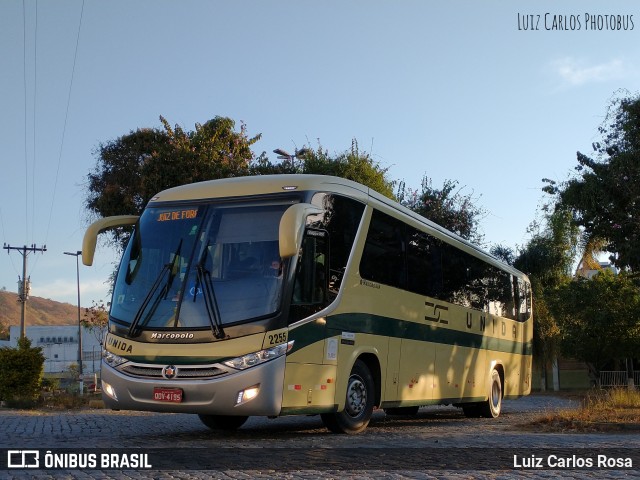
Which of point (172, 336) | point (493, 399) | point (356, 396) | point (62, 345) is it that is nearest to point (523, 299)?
point (493, 399)

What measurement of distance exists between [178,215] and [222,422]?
3.70 meters

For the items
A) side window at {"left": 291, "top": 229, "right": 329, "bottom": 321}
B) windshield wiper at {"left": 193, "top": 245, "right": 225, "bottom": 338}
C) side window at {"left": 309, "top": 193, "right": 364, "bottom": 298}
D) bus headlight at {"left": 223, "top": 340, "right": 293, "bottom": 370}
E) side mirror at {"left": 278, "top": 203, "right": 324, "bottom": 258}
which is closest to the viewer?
side mirror at {"left": 278, "top": 203, "right": 324, "bottom": 258}

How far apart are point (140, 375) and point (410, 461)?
13.0 feet

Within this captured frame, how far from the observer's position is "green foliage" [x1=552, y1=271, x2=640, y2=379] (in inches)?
1674

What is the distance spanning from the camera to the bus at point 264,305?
1062cm

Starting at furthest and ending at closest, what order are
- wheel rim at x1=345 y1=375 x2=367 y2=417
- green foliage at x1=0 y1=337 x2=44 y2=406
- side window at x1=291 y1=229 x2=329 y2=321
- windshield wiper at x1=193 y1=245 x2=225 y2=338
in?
green foliage at x1=0 y1=337 x2=44 y2=406 < wheel rim at x1=345 y1=375 x2=367 y2=417 < side window at x1=291 y1=229 x2=329 y2=321 < windshield wiper at x1=193 y1=245 x2=225 y2=338

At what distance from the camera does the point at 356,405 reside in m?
12.4

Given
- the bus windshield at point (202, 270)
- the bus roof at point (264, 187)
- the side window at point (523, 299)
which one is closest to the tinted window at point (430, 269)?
the bus roof at point (264, 187)

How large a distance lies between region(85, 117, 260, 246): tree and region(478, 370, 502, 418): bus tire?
1483 centimetres

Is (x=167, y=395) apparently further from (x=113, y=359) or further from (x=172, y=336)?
(x=113, y=359)

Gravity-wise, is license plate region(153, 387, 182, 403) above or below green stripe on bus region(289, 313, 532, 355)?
below

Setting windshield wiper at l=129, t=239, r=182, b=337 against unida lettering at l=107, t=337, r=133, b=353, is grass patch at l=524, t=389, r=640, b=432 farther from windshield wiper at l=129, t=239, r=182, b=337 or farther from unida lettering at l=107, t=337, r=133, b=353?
unida lettering at l=107, t=337, r=133, b=353

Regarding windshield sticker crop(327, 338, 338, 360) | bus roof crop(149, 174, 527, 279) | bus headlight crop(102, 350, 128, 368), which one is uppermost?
bus roof crop(149, 174, 527, 279)

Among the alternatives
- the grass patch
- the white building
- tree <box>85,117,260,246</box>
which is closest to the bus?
the grass patch
